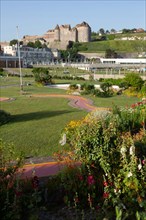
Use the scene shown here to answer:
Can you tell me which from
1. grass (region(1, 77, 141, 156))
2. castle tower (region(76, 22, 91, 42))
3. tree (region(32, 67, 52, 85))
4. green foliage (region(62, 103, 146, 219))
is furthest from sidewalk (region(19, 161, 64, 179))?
castle tower (region(76, 22, 91, 42))

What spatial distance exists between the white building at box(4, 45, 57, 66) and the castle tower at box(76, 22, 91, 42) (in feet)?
105

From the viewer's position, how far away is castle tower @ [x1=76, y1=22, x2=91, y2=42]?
141m

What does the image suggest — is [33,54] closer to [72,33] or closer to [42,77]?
[72,33]

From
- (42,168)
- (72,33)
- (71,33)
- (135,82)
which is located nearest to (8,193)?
(42,168)

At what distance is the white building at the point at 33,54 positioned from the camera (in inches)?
3937

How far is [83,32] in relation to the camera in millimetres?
142625

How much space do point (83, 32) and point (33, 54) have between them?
44.0 metres

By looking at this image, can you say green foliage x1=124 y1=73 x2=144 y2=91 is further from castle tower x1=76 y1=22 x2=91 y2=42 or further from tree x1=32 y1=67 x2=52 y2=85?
castle tower x1=76 y1=22 x2=91 y2=42

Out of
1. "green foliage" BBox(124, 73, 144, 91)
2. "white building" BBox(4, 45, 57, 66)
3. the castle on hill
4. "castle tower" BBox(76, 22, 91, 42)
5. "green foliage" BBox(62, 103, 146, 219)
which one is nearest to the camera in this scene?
"green foliage" BBox(62, 103, 146, 219)

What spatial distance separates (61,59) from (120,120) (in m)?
109

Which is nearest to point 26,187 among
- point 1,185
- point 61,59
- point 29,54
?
point 1,185

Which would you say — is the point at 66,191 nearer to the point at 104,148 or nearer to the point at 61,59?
the point at 104,148

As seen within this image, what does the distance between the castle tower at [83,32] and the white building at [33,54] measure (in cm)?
3199

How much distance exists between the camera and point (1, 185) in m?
5.00
